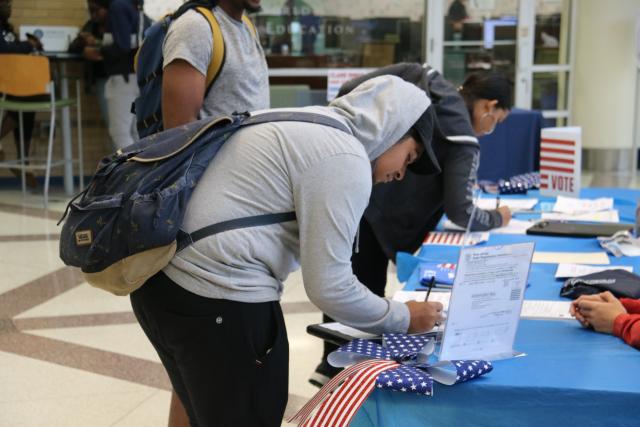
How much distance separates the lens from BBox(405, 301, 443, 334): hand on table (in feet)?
5.75

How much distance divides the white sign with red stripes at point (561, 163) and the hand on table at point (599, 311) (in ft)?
6.03

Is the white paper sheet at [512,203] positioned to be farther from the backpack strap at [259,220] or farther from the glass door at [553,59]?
the glass door at [553,59]

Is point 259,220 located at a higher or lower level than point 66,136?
higher

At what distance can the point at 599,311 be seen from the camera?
72.7 inches

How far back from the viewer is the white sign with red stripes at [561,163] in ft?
12.1

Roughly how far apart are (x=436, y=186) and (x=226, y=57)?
91cm

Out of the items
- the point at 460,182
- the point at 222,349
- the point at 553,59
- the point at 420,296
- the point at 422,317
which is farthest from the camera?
the point at 553,59

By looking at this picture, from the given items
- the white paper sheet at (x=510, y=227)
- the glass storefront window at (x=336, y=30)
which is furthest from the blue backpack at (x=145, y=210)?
the glass storefront window at (x=336, y=30)

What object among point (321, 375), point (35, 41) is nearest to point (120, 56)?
point (35, 41)

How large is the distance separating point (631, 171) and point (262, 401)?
7.50 meters

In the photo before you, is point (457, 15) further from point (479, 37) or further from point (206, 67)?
point (206, 67)

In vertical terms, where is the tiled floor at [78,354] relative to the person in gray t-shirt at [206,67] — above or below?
below

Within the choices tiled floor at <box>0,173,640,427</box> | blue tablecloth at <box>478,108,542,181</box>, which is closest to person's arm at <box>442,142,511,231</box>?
Result: tiled floor at <box>0,173,640,427</box>

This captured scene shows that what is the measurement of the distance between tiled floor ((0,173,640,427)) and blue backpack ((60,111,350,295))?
4.61 ft
